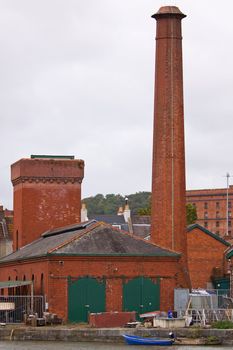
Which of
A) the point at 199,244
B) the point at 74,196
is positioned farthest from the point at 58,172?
the point at 199,244

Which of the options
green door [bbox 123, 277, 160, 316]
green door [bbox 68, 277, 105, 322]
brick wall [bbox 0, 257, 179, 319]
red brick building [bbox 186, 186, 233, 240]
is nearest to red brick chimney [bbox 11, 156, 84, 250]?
brick wall [bbox 0, 257, 179, 319]

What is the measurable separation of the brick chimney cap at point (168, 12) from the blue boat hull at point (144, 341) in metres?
24.6

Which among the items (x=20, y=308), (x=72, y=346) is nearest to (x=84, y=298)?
(x=20, y=308)

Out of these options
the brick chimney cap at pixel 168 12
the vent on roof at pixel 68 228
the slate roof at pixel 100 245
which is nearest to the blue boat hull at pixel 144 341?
the slate roof at pixel 100 245

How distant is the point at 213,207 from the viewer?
182 meters

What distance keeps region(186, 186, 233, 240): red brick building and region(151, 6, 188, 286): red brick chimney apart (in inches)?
4238

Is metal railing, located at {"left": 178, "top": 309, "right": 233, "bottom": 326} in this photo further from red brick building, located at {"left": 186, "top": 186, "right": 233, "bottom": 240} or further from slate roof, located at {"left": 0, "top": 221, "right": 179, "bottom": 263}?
red brick building, located at {"left": 186, "top": 186, "right": 233, "bottom": 240}

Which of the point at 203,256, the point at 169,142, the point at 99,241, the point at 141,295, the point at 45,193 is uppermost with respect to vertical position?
the point at 169,142

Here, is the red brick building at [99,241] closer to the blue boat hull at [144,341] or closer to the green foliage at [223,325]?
the green foliage at [223,325]

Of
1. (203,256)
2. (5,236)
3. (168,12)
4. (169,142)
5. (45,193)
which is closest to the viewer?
(169,142)

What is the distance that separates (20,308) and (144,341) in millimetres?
12882

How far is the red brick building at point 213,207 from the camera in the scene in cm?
18025

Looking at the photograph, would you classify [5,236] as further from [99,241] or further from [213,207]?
[213,207]

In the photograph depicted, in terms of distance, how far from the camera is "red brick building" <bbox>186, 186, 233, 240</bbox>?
591 feet
